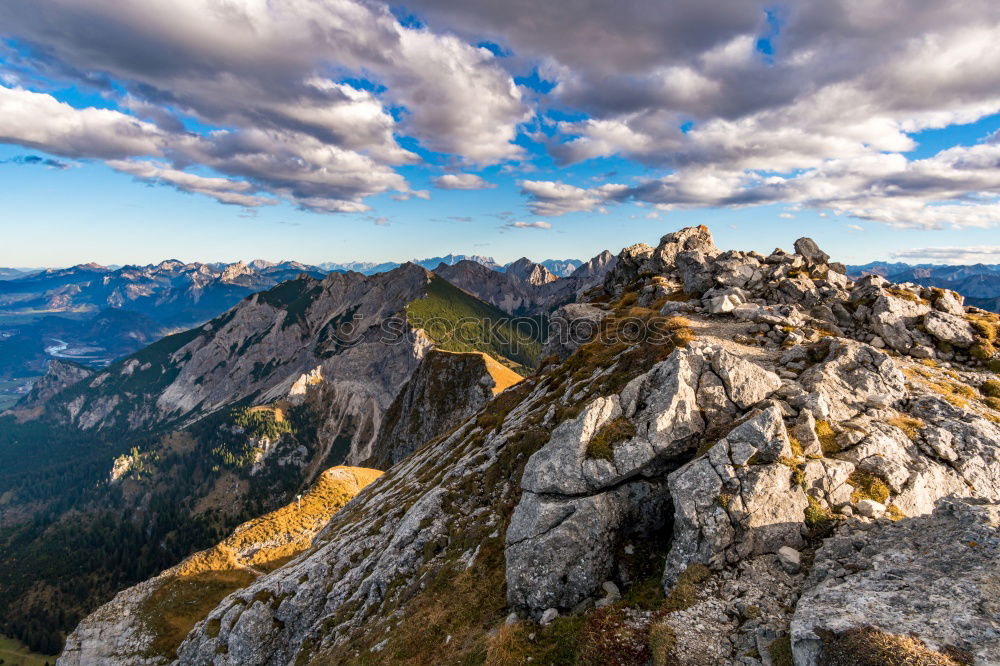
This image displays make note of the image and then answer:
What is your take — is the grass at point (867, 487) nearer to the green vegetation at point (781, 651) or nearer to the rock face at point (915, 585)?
the rock face at point (915, 585)

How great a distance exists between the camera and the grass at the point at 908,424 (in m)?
23.5

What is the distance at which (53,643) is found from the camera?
164500 mm

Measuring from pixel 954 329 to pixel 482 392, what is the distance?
111 m

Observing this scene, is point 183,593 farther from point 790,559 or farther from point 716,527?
point 790,559

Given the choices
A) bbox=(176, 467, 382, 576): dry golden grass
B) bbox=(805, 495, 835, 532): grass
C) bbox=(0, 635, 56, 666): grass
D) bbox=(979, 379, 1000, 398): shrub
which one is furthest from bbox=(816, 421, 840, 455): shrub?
bbox=(0, 635, 56, 666): grass

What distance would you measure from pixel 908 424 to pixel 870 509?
29.0 feet

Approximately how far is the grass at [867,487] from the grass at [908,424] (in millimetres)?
5122

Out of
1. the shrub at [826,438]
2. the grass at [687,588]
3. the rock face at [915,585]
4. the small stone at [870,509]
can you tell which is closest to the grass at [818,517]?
the rock face at [915,585]

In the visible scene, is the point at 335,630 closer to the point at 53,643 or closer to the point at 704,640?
the point at 704,640

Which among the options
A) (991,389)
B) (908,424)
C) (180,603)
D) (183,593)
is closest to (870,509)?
(908,424)

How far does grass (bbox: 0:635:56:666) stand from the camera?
156 meters

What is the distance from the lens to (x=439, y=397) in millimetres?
147875

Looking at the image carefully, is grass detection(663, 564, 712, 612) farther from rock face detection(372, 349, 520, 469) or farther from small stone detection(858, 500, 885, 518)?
rock face detection(372, 349, 520, 469)

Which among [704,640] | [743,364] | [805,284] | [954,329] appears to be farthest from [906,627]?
[805,284]
